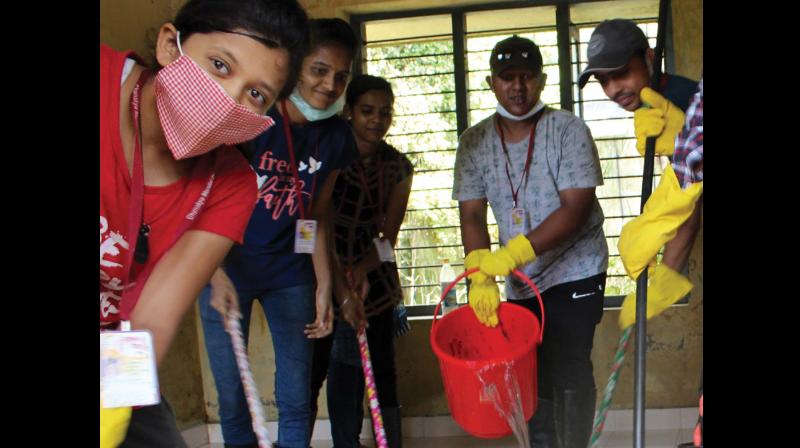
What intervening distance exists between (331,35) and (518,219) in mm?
702

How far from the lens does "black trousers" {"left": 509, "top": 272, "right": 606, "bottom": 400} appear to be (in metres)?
2.23

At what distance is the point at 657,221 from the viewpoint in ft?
5.38

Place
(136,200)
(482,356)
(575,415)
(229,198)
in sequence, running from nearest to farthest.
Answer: (136,200) < (229,198) < (575,415) < (482,356)

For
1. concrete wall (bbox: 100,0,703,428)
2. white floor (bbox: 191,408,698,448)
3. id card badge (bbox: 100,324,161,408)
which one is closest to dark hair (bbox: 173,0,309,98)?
id card badge (bbox: 100,324,161,408)

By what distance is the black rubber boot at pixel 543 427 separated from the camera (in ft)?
7.66

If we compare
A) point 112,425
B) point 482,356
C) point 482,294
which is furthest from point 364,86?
point 112,425

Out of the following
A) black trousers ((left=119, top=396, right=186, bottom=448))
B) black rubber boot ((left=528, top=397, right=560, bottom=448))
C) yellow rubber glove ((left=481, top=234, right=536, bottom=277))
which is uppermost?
yellow rubber glove ((left=481, top=234, right=536, bottom=277))

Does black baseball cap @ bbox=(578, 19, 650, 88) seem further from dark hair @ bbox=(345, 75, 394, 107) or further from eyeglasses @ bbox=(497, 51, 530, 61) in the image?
dark hair @ bbox=(345, 75, 394, 107)

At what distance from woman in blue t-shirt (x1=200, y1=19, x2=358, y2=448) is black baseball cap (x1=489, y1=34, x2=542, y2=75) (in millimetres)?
407

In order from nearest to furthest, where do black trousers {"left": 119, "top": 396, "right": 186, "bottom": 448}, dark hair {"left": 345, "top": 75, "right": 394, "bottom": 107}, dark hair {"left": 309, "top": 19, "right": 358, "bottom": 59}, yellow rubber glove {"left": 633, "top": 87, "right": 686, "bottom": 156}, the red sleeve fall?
1. black trousers {"left": 119, "top": 396, "right": 186, "bottom": 448}
2. the red sleeve
3. yellow rubber glove {"left": 633, "top": 87, "right": 686, "bottom": 156}
4. dark hair {"left": 309, "top": 19, "right": 358, "bottom": 59}
5. dark hair {"left": 345, "top": 75, "right": 394, "bottom": 107}

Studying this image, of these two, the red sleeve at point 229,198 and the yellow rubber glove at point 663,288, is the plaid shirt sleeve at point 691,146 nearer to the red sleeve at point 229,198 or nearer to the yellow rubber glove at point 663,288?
the yellow rubber glove at point 663,288

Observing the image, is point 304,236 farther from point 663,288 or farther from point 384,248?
point 663,288

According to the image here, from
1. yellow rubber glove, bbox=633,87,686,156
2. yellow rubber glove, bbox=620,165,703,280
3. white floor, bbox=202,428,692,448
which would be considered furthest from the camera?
white floor, bbox=202,428,692,448
